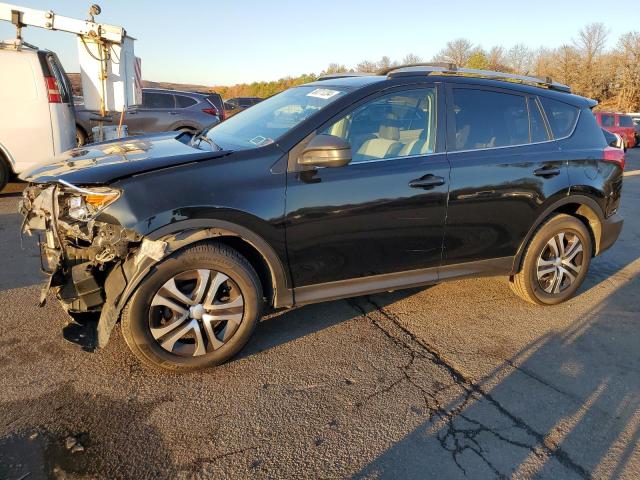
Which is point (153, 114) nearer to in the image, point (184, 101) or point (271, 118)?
point (184, 101)

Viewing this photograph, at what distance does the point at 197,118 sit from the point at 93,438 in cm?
1013

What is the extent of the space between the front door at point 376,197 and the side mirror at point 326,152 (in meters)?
0.06

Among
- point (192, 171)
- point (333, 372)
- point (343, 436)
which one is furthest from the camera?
point (333, 372)

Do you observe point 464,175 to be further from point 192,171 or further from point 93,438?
point 93,438

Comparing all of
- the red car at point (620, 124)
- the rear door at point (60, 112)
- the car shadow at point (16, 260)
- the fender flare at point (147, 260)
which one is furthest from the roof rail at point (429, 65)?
the red car at point (620, 124)

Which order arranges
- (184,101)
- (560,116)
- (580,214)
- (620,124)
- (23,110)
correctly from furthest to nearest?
(620,124), (184,101), (23,110), (580,214), (560,116)

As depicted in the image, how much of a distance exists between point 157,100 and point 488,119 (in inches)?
378

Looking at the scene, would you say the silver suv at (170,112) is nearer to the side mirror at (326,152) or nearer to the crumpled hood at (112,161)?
the crumpled hood at (112,161)

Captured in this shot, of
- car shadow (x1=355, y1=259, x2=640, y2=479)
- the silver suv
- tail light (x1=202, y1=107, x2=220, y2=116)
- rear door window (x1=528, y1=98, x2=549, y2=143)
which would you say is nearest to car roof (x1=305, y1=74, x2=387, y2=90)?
rear door window (x1=528, y1=98, x2=549, y2=143)

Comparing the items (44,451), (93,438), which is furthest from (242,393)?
(44,451)

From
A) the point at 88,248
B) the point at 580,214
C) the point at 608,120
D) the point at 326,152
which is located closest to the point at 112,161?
the point at 88,248

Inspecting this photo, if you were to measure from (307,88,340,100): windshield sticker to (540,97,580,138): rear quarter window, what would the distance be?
6.13ft

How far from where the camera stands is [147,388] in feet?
9.21

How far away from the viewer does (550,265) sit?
4098 mm
